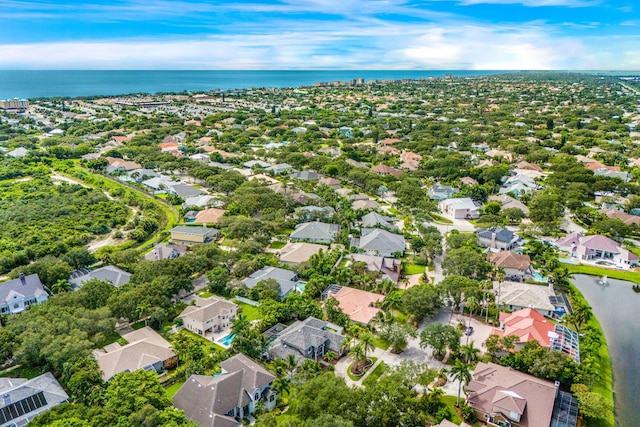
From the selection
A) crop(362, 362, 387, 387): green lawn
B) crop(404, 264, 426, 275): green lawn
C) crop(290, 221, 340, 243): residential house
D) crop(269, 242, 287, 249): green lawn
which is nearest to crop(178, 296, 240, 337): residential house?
crop(362, 362, 387, 387): green lawn

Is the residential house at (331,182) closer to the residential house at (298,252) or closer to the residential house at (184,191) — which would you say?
the residential house at (184,191)

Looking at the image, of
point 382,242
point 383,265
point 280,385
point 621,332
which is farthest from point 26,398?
point 621,332

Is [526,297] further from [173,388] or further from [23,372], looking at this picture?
[23,372]

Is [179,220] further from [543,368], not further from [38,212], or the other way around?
[543,368]

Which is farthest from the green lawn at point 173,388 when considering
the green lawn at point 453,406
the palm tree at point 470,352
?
the palm tree at point 470,352

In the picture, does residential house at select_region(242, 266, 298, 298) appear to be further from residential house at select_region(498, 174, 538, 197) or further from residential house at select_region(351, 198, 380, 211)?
residential house at select_region(498, 174, 538, 197)

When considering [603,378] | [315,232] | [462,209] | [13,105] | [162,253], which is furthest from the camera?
[13,105]

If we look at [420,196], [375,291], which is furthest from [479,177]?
[375,291]

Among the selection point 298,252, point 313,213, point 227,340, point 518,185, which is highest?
point 518,185
